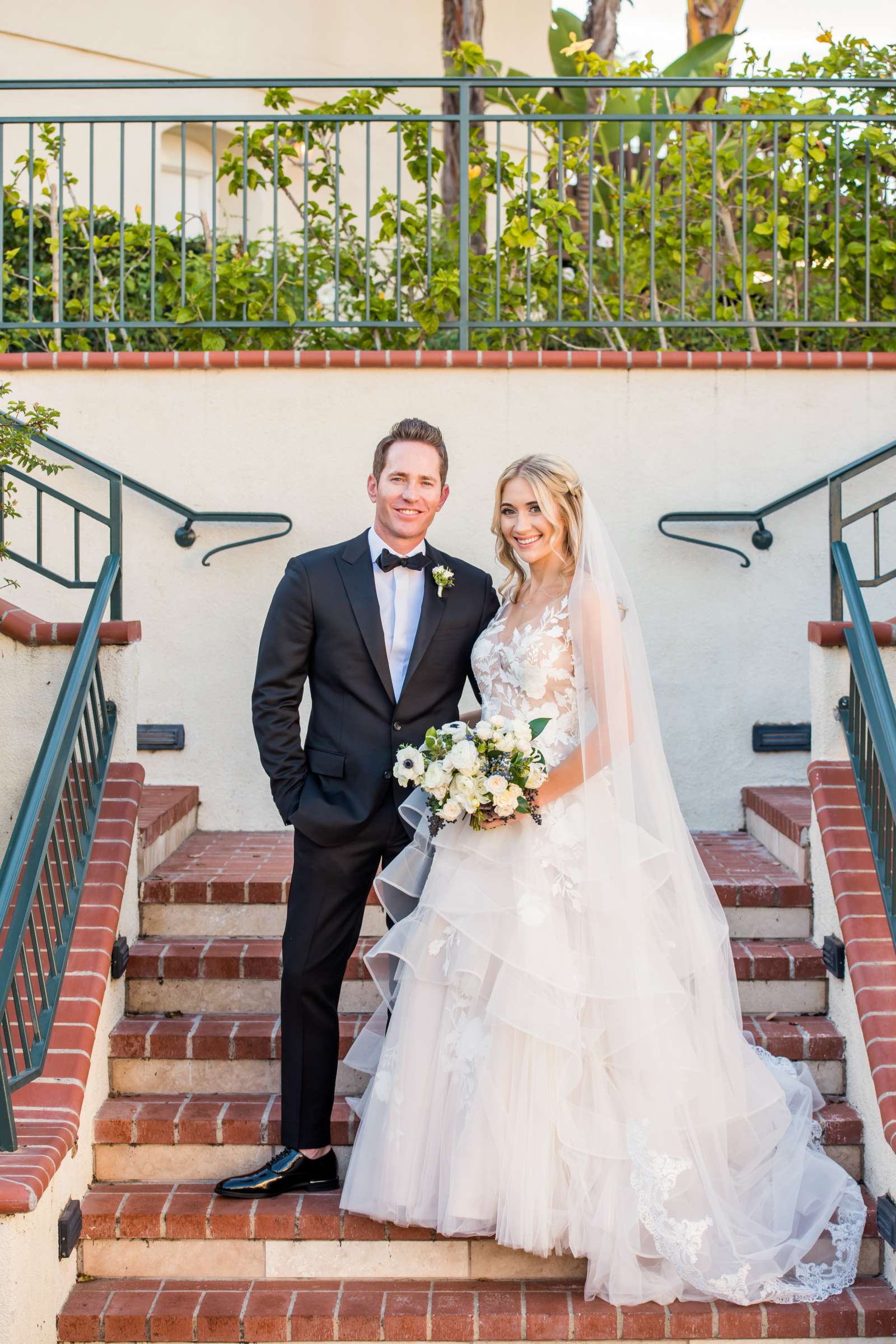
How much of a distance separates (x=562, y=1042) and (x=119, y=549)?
2.29 metres

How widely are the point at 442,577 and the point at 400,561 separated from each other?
12 centimetres

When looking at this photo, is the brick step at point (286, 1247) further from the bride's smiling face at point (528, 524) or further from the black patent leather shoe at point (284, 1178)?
the bride's smiling face at point (528, 524)

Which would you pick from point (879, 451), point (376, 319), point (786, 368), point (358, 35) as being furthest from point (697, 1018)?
point (358, 35)

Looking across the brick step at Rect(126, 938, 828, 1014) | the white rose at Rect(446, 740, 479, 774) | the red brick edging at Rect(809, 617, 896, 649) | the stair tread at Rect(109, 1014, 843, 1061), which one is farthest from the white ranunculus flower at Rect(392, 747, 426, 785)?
the red brick edging at Rect(809, 617, 896, 649)

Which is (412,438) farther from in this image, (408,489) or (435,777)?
(435,777)

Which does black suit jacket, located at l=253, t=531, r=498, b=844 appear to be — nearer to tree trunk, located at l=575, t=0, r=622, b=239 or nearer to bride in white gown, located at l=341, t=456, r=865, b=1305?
bride in white gown, located at l=341, t=456, r=865, b=1305

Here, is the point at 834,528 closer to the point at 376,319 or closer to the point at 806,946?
the point at 806,946

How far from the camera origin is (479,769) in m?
2.93

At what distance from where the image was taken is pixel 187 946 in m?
4.04

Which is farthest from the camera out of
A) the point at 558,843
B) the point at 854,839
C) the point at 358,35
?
the point at 358,35

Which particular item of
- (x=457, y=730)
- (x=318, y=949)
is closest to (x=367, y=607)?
(x=457, y=730)

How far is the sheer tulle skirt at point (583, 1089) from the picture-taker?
114 inches

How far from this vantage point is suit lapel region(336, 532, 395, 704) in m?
3.22

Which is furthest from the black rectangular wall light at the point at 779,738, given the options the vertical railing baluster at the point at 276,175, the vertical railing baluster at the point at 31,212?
the vertical railing baluster at the point at 31,212
